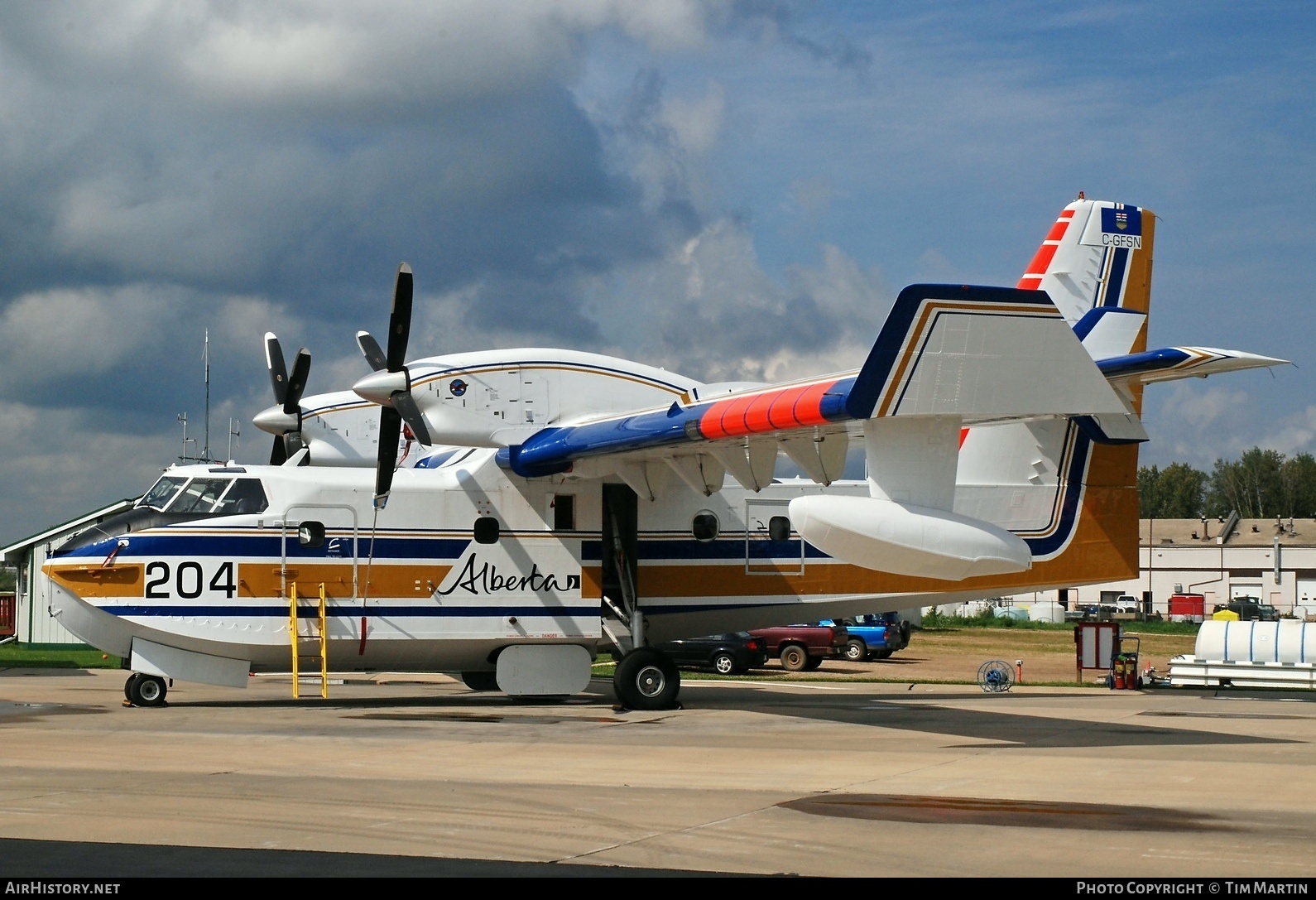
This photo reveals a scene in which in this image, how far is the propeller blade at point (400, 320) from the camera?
61.1 feet

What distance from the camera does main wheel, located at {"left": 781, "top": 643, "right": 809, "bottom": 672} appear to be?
34531 mm

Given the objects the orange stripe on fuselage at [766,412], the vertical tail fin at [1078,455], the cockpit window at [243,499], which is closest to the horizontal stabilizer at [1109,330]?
the vertical tail fin at [1078,455]

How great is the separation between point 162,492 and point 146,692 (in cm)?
298

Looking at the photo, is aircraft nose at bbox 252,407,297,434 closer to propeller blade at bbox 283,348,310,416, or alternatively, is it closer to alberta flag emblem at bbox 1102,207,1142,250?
propeller blade at bbox 283,348,310,416

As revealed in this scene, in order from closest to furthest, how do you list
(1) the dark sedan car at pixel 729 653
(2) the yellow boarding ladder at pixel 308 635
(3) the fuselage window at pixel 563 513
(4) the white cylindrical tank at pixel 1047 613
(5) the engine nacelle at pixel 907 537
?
(5) the engine nacelle at pixel 907 537, (2) the yellow boarding ladder at pixel 308 635, (3) the fuselage window at pixel 563 513, (1) the dark sedan car at pixel 729 653, (4) the white cylindrical tank at pixel 1047 613

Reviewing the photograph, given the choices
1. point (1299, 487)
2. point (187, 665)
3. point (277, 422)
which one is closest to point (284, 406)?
point (277, 422)

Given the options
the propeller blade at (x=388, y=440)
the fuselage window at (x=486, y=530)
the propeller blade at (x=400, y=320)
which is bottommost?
the fuselage window at (x=486, y=530)

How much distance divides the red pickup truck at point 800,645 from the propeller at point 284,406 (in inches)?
622

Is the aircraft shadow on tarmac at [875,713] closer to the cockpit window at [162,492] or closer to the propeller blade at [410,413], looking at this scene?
the cockpit window at [162,492]

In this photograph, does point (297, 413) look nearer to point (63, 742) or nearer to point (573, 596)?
point (573, 596)

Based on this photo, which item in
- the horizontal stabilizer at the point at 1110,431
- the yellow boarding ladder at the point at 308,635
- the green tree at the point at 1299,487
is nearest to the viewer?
the yellow boarding ladder at the point at 308,635

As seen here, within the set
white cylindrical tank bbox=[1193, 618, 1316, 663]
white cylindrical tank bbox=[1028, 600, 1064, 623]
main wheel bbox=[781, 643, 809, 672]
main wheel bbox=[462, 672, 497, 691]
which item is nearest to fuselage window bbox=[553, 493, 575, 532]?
main wheel bbox=[462, 672, 497, 691]

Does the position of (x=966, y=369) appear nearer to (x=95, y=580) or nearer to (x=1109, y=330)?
(x=1109, y=330)

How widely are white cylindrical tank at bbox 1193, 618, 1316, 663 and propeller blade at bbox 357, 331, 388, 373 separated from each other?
17.1m
